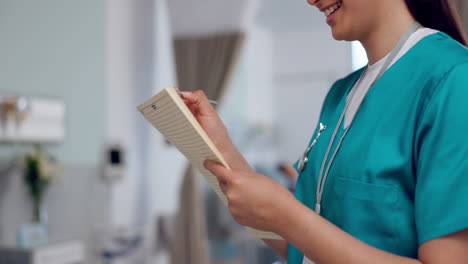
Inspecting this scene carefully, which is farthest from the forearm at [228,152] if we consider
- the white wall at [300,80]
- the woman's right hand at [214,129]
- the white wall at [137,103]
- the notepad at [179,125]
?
the white wall at [300,80]

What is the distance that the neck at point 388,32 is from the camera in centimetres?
86

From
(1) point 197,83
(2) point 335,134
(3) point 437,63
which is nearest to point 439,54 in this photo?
(3) point 437,63

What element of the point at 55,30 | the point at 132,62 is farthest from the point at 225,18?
the point at 55,30

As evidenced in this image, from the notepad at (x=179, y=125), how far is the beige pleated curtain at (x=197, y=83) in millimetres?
3384

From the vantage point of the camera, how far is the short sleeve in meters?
Result: 0.67

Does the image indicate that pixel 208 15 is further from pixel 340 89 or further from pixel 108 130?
pixel 340 89

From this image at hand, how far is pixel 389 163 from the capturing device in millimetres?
749

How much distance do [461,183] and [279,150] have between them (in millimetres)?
7012

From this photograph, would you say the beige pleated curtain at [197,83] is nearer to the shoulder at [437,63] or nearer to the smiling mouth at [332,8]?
the smiling mouth at [332,8]

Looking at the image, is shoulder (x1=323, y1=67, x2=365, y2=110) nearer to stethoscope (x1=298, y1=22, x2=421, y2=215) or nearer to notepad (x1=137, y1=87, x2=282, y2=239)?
stethoscope (x1=298, y1=22, x2=421, y2=215)

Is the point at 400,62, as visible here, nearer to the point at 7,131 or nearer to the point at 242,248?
the point at 7,131

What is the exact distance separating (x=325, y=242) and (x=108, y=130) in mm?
3575

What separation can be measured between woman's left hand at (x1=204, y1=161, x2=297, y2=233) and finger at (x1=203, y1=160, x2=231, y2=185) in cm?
1

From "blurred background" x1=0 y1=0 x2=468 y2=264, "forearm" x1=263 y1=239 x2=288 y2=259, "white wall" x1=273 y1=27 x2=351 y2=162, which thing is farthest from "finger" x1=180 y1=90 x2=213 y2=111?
"white wall" x1=273 y1=27 x2=351 y2=162
